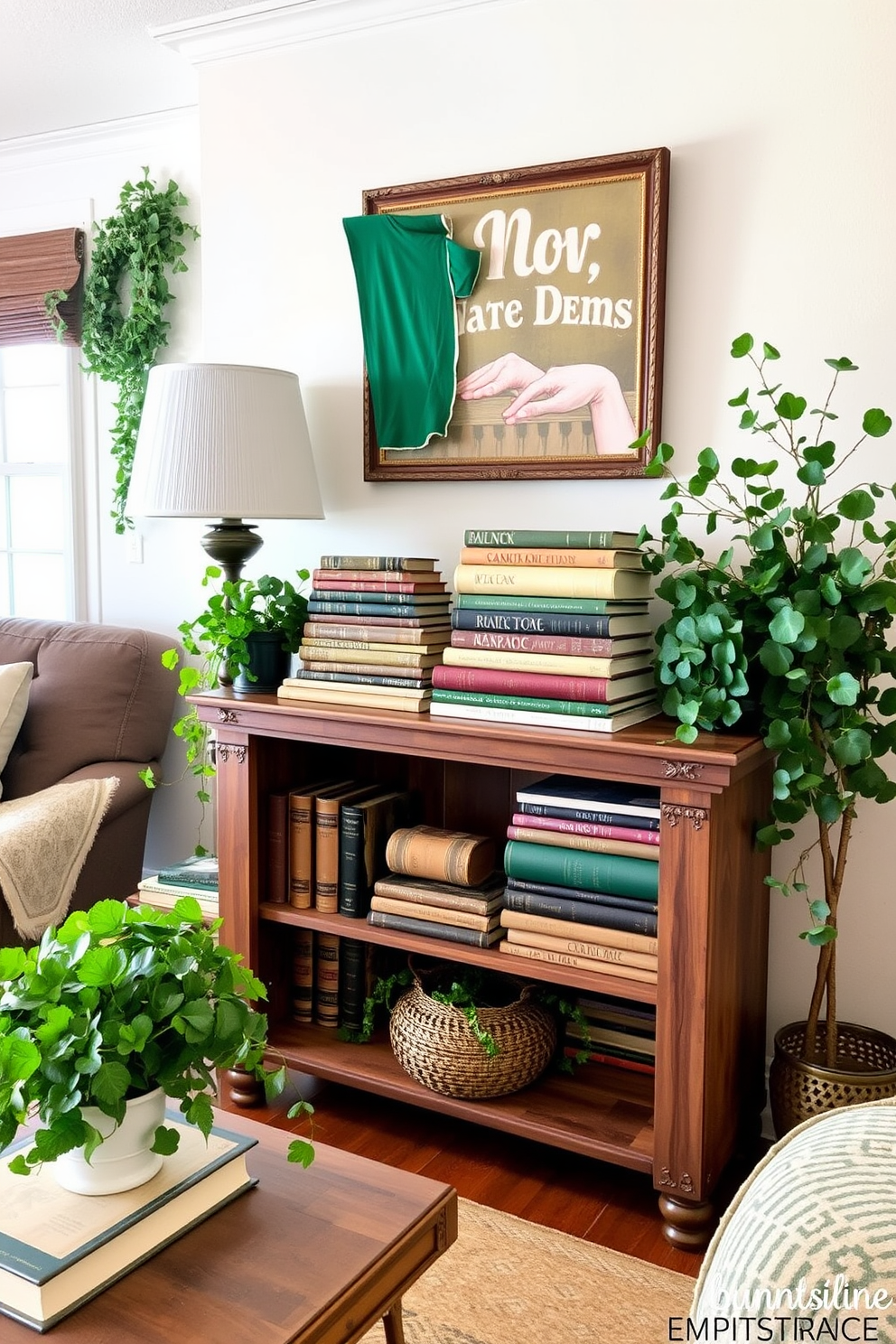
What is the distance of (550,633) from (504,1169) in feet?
3.32

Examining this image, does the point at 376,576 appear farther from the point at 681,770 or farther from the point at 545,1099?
the point at 545,1099

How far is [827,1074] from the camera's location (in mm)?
1824

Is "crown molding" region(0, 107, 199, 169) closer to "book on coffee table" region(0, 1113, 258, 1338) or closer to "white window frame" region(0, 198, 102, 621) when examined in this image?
"white window frame" region(0, 198, 102, 621)

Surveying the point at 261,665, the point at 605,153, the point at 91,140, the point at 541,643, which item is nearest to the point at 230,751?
the point at 261,665

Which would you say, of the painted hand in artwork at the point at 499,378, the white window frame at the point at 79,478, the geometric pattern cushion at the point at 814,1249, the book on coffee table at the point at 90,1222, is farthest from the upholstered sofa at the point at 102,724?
the geometric pattern cushion at the point at 814,1249

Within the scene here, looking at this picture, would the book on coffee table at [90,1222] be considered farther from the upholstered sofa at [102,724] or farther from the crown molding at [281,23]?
the crown molding at [281,23]

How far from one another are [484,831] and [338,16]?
1.79 metres

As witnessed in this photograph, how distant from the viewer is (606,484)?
219 cm

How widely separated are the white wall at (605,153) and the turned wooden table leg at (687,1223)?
47 centimetres

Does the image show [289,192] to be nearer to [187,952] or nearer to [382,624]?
[382,624]

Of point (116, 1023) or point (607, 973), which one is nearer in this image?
point (116, 1023)

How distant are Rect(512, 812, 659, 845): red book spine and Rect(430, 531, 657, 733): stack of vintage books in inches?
7.2

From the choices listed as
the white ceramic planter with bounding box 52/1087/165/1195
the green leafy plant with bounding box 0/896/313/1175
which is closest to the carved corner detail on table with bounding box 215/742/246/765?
the green leafy plant with bounding box 0/896/313/1175

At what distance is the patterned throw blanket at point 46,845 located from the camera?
2412 millimetres
